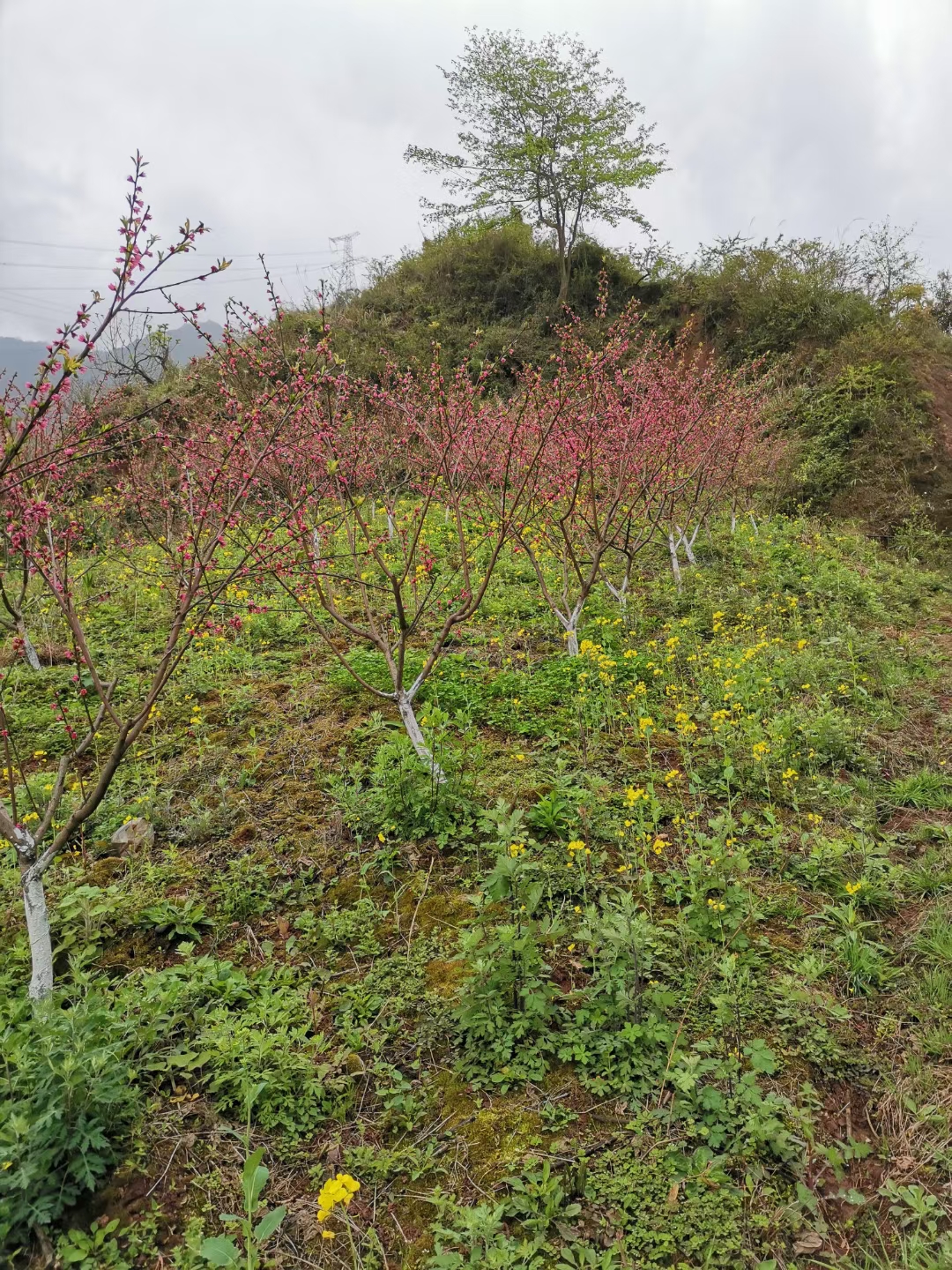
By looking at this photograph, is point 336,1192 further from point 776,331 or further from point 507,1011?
point 776,331

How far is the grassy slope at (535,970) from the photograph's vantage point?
1951 mm

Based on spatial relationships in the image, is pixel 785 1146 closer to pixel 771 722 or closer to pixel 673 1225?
pixel 673 1225

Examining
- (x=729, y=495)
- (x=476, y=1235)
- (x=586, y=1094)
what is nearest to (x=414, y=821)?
(x=586, y=1094)

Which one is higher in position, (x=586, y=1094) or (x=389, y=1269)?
(x=586, y=1094)

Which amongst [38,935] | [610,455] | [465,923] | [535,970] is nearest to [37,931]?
[38,935]

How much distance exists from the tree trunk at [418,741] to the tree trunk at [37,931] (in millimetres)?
1923

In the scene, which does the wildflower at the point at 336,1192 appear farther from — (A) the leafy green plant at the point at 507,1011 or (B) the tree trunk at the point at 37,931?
(B) the tree trunk at the point at 37,931

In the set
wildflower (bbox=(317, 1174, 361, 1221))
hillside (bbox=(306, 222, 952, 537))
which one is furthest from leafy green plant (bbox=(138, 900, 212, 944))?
hillside (bbox=(306, 222, 952, 537))

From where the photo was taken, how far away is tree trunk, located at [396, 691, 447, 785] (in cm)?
372

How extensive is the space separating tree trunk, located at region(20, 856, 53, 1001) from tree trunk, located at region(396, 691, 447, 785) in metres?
1.92

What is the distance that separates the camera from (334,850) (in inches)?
140

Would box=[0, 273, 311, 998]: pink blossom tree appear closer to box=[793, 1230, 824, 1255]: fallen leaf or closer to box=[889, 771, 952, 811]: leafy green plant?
box=[793, 1230, 824, 1255]: fallen leaf

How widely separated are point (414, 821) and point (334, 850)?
1.56 ft

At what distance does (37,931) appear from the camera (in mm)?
2406
